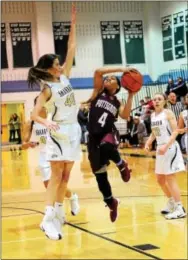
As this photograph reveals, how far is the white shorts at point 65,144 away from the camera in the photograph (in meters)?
3.85

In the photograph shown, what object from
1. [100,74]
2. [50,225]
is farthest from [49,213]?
[100,74]

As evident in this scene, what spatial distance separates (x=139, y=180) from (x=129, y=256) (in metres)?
6.18

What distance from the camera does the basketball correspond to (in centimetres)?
322

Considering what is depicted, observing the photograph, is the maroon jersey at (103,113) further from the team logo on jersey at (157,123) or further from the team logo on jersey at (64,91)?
the team logo on jersey at (157,123)

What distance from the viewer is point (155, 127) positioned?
661cm

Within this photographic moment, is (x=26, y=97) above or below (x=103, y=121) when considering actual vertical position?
below

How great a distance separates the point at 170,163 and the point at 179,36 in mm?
18715

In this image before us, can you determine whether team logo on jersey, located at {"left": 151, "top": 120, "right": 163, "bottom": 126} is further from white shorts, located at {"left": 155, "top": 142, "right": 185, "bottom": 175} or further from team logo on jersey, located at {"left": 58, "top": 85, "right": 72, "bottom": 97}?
team logo on jersey, located at {"left": 58, "top": 85, "right": 72, "bottom": 97}

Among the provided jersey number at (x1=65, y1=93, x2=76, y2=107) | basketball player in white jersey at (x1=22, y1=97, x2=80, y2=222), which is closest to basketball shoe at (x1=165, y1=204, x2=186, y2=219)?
basketball player in white jersey at (x1=22, y1=97, x2=80, y2=222)

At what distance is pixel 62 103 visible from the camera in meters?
3.69

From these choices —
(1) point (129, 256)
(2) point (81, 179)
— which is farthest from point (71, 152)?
(2) point (81, 179)

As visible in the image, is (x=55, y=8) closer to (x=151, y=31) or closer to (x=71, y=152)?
(x=151, y=31)

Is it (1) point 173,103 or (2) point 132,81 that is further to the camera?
(2) point 132,81

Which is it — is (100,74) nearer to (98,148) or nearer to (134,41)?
(98,148)
